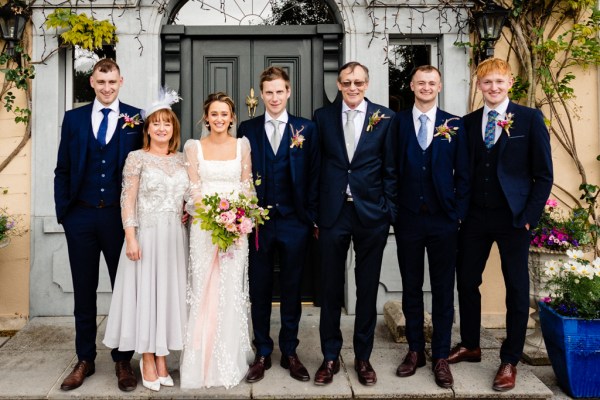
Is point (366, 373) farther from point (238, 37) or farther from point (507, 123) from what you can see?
point (238, 37)

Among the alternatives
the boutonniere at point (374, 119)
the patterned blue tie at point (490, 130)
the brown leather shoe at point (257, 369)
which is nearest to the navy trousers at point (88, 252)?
the brown leather shoe at point (257, 369)

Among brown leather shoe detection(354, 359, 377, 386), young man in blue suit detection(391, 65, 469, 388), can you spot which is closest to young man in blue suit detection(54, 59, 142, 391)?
brown leather shoe detection(354, 359, 377, 386)

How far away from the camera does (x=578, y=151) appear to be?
5.26m

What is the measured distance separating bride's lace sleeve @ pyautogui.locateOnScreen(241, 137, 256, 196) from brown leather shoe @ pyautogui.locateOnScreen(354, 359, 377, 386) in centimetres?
144

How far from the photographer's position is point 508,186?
3559 mm

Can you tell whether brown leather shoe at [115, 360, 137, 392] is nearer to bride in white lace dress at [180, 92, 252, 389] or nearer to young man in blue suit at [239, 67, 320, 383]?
bride in white lace dress at [180, 92, 252, 389]

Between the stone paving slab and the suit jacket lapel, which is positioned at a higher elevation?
the suit jacket lapel

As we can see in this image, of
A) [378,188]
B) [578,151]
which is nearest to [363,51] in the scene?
[378,188]

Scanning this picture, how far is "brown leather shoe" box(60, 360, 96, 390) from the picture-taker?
3.44 meters

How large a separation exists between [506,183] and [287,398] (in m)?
2.13

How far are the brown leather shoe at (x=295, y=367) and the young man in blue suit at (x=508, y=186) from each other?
133cm

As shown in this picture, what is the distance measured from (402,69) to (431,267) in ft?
8.32

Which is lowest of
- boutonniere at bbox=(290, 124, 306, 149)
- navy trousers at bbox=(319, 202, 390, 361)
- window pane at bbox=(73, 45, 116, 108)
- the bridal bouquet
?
navy trousers at bbox=(319, 202, 390, 361)

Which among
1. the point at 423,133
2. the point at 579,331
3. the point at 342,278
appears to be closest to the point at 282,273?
the point at 342,278
